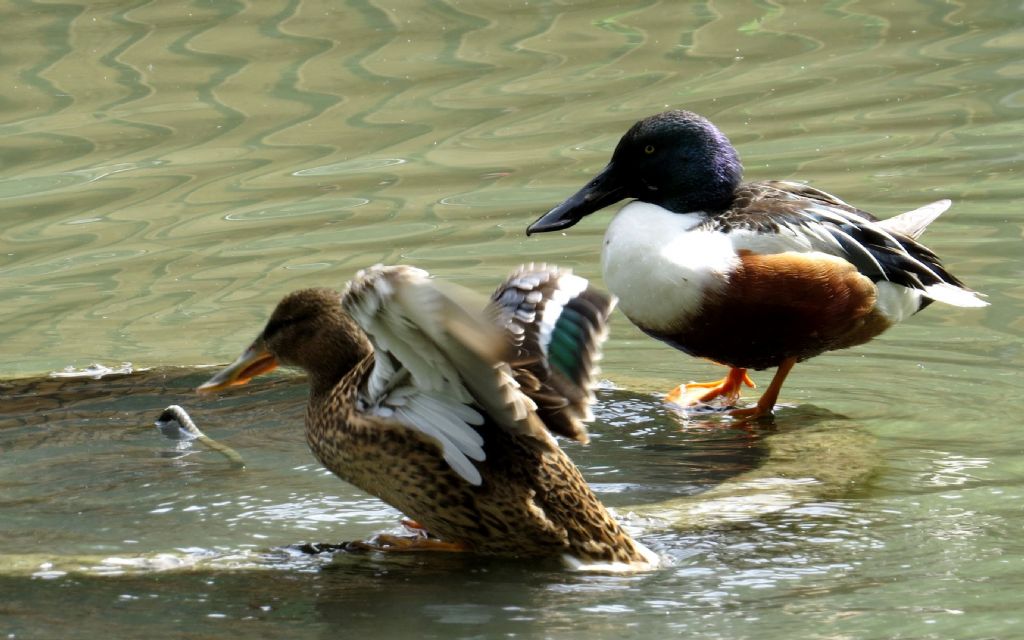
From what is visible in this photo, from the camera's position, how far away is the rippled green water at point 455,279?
4.07 metres

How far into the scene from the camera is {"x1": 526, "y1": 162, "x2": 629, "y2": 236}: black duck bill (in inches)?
254

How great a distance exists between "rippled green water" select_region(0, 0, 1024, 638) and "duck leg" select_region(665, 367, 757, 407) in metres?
0.19

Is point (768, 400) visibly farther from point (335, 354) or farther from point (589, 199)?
point (335, 354)

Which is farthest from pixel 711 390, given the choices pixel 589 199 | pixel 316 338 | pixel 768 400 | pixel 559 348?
pixel 559 348

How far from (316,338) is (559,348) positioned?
0.93m

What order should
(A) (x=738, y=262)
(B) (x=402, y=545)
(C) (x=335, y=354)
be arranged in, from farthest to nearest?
(A) (x=738, y=262)
(C) (x=335, y=354)
(B) (x=402, y=545)

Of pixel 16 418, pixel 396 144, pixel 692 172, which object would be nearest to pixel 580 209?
pixel 692 172

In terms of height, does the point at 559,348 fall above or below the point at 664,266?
above

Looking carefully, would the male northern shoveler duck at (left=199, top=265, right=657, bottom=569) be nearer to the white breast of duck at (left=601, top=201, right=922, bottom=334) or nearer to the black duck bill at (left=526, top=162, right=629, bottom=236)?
the white breast of duck at (left=601, top=201, right=922, bottom=334)

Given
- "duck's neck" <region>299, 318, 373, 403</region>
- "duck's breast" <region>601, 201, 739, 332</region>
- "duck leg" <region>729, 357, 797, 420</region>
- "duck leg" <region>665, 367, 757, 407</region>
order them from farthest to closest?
"duck leg" <region>665, 367, 757, 407</region> < "duck leg" <region>729, 357, 797, 420</region> < "duck's breast" <region>601, 201, 739, 332</region> < "duck's neck" <region>299, 318, 373, 403</region>

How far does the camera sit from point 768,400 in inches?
233

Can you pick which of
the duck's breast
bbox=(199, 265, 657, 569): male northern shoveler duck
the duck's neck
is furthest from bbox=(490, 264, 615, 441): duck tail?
the duck's breast

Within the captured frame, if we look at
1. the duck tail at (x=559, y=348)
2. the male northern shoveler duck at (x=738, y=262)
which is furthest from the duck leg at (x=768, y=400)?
the duck tail at (x=559, y=348)

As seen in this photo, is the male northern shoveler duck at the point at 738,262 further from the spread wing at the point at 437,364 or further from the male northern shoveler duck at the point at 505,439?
the spread wing at the point at 437,364
